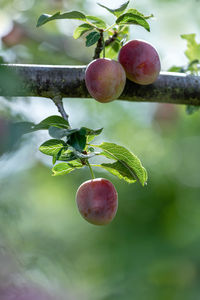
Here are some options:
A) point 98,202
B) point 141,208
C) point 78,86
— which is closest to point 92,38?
point 78,86

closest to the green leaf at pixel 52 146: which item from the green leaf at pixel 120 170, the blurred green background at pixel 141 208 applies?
the green leaf at pixel 120 170

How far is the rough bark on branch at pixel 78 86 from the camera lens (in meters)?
1.07

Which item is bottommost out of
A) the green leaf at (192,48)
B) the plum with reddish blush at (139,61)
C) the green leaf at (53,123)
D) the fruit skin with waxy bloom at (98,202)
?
the fruit skin with waxy bloom at (98,202)

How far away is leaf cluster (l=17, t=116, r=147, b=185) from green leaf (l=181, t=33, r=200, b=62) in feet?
2.38

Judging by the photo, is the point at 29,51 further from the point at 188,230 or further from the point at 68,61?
the point at 188,230

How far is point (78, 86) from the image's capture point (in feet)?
3.66

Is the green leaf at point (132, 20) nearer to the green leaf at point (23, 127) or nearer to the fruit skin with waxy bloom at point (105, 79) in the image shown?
the fruit skin with waxy bloom at point (105, 79)

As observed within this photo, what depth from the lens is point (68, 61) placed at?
2.67 meters

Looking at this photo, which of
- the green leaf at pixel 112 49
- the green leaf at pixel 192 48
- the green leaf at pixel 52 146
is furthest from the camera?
the green leaf at pixel 192 48

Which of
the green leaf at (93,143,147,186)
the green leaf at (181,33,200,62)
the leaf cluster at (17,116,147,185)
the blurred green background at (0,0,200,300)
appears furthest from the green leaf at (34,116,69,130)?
the blurred green background at (0,0,200,300)

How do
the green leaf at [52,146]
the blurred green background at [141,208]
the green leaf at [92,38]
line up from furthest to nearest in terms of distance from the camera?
the blurred green background at [141,208] → the green leaf at [92,38] → the green leaf at [52,146]

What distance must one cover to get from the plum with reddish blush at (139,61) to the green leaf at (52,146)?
1.01ft

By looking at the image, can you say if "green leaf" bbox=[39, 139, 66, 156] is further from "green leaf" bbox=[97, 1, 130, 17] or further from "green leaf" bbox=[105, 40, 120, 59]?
"green leaf" bbox=[105, 40, 120, 59]

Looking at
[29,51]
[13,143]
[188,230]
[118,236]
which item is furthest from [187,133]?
[13,143]
